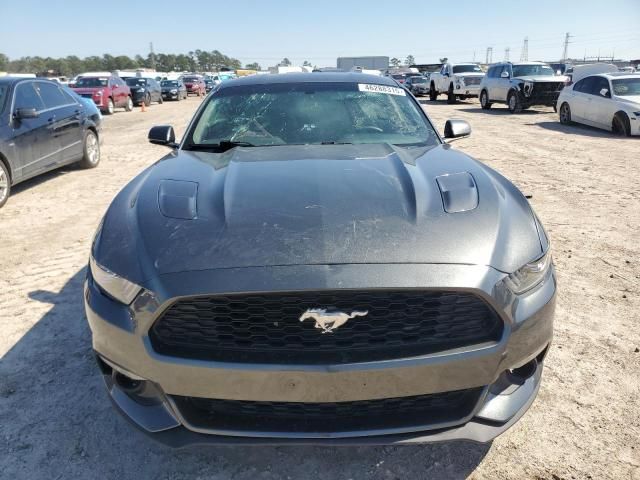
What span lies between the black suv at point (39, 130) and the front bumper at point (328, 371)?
6.03m

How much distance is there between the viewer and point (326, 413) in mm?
1991

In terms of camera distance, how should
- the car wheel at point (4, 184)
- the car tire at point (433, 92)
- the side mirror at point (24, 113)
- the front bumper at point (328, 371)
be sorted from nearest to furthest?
the front bumper at point (328, 371) < the car wheel at point (4, 184) < the side mirror at point (24, 113) < the car tire at point (433, 92)

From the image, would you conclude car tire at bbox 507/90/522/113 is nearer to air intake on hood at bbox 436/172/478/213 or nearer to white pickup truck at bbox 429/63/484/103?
white pickup truck at bbox 429/63/484/103

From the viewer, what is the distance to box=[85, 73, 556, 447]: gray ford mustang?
6.12 feet

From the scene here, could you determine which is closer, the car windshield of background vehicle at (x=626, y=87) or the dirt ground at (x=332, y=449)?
the dirt ground at (x=332, y=449)

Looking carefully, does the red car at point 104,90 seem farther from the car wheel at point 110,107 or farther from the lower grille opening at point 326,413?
the lower grille opening at point 326,413

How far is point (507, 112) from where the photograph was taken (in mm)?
20688

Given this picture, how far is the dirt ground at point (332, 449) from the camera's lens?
7.63 ft

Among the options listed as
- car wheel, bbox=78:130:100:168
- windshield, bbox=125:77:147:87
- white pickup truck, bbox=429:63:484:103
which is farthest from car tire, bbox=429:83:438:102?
car wheel, bbox=78:130:100:168

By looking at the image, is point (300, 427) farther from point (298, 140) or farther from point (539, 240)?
point (298, 140)

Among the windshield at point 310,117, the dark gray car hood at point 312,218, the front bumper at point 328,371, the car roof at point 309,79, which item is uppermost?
the car roof at point 309,79

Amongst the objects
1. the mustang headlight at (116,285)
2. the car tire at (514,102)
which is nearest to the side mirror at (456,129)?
the mustang headlight at (116,285)

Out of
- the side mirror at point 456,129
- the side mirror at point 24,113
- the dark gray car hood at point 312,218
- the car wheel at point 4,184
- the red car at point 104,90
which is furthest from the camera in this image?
the red car at point 104,90

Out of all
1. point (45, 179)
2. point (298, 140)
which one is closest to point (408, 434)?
point (298, 140)
